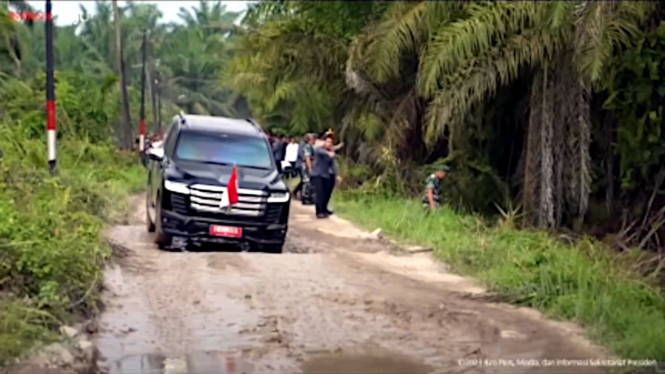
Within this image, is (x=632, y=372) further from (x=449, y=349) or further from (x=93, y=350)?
(x=93, y=350)

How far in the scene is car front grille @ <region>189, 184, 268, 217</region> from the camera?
13.0 meters

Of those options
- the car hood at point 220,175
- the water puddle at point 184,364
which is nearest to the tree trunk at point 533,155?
the car hood at point 220,175

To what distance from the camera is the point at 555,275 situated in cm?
1017

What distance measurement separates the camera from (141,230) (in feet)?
51.3

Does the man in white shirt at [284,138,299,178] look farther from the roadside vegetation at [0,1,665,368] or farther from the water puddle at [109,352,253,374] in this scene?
the water puddle at [109,352,253,374]

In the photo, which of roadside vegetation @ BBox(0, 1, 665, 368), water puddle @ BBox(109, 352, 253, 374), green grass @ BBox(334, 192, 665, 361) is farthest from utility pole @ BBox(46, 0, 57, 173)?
water puddle @ BBox(109, 352, 253, 374)

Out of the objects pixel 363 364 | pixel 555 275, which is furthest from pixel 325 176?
pixel 363 364

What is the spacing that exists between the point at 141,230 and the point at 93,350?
28.3 feet

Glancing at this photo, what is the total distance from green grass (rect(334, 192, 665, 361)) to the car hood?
2236mm

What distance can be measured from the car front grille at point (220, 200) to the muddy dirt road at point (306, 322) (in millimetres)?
1144

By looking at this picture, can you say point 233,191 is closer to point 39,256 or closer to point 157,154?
point 157,154

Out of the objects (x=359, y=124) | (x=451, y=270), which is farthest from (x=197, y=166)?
(x=359, y=124)

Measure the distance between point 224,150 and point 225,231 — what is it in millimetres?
1588

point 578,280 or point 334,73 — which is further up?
point 334,73
